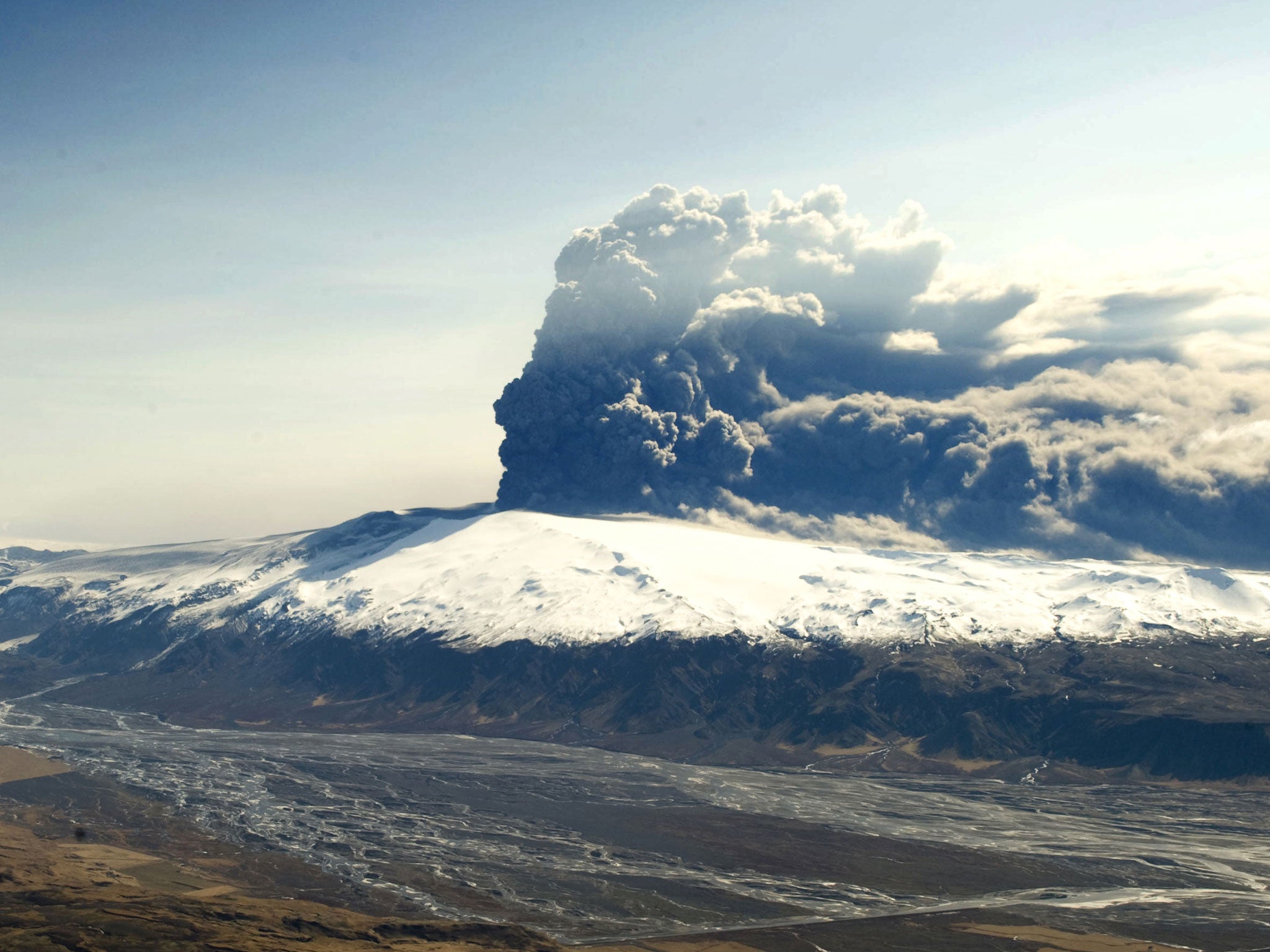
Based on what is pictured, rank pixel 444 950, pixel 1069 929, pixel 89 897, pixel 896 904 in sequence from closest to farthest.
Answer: pixel 444 950
pixel 89 897
pixel 1069 929
pixel 896 904

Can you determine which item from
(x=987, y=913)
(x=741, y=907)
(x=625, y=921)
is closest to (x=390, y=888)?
(x=625, y=921)

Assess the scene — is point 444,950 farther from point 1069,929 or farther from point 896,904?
point 1069,929

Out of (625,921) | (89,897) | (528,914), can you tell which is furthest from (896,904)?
(89,897)

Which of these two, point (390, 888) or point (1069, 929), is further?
point (390, 888)

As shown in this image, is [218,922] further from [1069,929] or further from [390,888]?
[1069,929]

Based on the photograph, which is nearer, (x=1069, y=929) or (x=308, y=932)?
(x=308, y=932)

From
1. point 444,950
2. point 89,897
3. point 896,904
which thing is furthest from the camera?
point 896,904

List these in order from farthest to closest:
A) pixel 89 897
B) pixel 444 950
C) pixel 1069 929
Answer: pixel 1069 929 < pixel 89 897 < pixel 444 950

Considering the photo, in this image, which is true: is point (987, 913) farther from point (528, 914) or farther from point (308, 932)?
point (308, 932)
